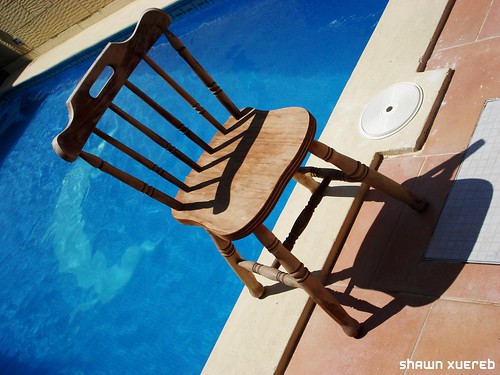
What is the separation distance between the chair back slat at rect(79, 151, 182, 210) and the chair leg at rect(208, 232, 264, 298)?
0.64 feet

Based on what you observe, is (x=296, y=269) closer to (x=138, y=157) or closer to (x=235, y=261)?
(x=235, y=261)

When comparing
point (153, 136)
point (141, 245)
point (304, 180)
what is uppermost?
point (153, 136)

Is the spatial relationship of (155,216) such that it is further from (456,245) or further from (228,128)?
(456,245)

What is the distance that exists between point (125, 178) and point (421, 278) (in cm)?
108

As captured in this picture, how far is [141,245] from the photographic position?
3.60 metres

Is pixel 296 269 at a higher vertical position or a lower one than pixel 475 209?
higher

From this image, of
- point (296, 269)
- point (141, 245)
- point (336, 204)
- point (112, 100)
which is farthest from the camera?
point (141, 245)

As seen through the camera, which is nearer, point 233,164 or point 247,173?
point 247,173

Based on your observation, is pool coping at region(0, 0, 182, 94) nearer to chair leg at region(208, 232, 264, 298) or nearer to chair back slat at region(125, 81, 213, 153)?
chair back slat at region(125, 81, 213, 153)

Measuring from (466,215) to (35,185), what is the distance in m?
4.92

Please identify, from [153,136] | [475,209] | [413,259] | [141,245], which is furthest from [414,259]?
[141,245]

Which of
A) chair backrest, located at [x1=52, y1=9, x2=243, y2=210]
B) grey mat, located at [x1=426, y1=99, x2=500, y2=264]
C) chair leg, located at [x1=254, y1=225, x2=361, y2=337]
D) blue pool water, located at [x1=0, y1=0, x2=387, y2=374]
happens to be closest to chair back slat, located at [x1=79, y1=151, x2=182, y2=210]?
chair backrest, located at [x1=52, y1=9, x2=243, y2=210]

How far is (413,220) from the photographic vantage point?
66.0 inches

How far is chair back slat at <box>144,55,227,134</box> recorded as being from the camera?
60.5 inches
